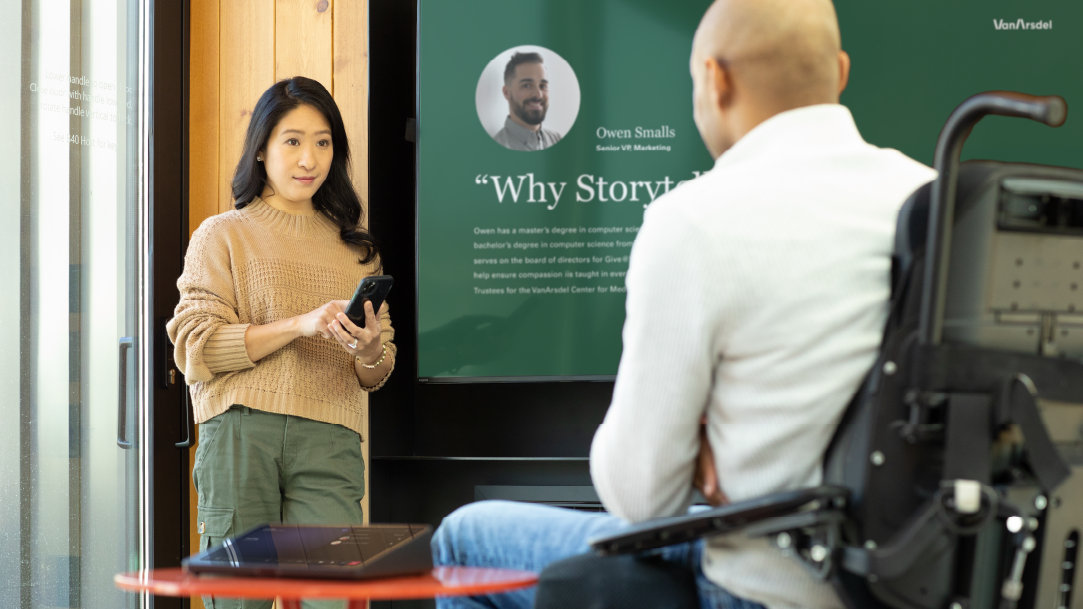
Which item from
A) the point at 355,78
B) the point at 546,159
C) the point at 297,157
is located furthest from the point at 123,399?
the point at 546,159

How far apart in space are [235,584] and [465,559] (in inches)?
16.8

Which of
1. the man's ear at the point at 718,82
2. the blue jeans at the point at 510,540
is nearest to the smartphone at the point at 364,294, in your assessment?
the blue jeans at the point at 510,540

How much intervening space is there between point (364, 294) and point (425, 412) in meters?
0.72

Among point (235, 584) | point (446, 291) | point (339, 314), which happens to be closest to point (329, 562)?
point (235, 584)

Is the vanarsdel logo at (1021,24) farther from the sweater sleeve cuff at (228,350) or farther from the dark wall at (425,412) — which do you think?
the sweater sleeve cuff at (228,350)

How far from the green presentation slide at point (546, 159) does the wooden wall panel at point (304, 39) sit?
1.86ft

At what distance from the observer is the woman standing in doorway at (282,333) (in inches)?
97.0

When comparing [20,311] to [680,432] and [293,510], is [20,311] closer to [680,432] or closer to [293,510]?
[293,510]

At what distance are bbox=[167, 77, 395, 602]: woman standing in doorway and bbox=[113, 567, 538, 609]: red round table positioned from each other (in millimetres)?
1297

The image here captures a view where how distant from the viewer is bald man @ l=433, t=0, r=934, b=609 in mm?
1138

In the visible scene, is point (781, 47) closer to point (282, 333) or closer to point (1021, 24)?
point (282, 333)

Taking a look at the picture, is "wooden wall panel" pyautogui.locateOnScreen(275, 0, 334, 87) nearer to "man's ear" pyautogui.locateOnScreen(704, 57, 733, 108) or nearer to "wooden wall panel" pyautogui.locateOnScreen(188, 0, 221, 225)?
"wooden wall panel" pyautogui.locateOnScreen(188, 0, 221, 225)

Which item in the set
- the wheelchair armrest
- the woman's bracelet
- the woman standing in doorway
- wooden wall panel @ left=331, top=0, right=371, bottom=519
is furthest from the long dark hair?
the wheelchair armrest

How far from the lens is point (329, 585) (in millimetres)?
1075
